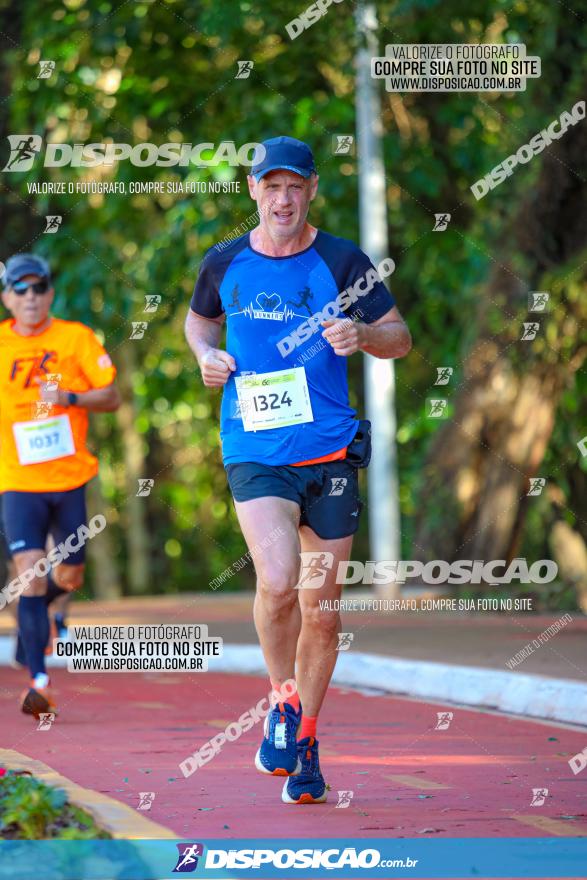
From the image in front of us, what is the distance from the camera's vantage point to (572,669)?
11.1m

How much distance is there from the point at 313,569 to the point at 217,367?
85 cm

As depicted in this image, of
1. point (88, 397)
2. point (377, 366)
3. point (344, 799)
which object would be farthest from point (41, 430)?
point (377, 366)

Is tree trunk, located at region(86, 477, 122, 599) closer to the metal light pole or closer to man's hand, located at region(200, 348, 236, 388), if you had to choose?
the metal light pole

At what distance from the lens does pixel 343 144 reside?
18.5 metres

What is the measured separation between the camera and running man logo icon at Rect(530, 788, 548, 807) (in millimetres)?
6385

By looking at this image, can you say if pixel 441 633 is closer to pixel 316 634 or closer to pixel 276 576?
pixel 316 634

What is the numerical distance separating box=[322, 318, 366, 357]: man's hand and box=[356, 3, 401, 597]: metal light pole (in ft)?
41.3

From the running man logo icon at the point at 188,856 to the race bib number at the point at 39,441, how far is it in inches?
206

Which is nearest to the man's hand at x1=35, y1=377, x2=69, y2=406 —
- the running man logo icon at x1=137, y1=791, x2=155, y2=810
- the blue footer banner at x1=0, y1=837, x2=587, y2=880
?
the running man logo icon at x1=137, y1=791, x2=155, y2=810

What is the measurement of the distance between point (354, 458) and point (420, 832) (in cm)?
165

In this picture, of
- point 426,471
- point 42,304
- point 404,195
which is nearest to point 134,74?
point 404,195

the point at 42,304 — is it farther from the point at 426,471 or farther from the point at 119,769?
the point at 426,471

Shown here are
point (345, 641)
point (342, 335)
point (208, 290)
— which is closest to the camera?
point (342, 335)

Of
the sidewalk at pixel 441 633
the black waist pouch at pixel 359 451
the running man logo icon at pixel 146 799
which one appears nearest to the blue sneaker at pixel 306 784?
the running man logo icon at pixel 146 799
